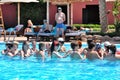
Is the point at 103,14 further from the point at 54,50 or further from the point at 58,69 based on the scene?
the point at 58,69

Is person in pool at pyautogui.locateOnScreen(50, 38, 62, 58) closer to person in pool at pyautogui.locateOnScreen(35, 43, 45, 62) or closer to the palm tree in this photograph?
person in pool at pyautogui.locateOnScreen(35, 43, 45, 62)

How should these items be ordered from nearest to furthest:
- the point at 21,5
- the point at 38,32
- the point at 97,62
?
the point at 97,62 < the point at 38,32 < the point at 21,5

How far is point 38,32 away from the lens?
72.8 feet

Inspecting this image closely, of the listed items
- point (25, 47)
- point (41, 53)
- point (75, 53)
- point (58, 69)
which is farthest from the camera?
point (25, 47)

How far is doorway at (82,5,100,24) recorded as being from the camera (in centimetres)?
3535

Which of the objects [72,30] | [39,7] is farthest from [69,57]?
[39,7]

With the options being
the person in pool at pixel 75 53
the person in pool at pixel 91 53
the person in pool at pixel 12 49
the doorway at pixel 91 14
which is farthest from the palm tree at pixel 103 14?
the doorway at pixel 91 14

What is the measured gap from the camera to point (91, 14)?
36.0m

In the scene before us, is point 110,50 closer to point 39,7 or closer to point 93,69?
point 93,69

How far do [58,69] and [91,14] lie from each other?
954 inches

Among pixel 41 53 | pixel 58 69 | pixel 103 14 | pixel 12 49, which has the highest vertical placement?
pixel 103 14

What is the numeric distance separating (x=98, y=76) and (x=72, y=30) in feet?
37.9

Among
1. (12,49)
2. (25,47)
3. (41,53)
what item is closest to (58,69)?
(41,53)

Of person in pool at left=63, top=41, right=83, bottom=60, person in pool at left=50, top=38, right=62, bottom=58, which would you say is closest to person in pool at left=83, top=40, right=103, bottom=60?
person in pool at left=63, top=41, right=83, bottom=60
